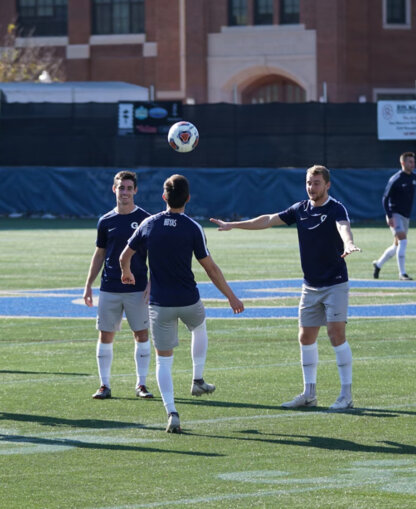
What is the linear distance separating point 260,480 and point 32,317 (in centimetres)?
1032

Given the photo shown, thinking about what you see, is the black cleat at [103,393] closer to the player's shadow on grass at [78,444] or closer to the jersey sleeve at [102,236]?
the jersey sleeve at [102,236]

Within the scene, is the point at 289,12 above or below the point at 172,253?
above

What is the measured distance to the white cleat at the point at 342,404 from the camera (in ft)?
36.5

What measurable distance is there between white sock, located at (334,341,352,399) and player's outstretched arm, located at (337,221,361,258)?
845 millimetres

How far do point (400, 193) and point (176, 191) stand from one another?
14.1 meters

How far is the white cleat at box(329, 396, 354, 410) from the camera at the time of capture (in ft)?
36.5

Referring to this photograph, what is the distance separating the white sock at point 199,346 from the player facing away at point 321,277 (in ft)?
2.58

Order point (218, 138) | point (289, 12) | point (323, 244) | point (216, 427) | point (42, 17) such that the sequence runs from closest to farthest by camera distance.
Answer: point (216, 427) < point (323, 244) < point (218, 138) < point (289, 12) < point (42, 17)

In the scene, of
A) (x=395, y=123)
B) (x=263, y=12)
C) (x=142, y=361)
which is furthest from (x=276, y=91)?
(x=142, y=361)

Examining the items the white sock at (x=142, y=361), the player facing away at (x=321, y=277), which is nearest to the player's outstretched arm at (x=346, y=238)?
the player facing away at (x=321, y=277)

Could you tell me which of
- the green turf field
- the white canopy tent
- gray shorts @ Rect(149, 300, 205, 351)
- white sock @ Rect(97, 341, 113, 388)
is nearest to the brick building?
the white canopy tent

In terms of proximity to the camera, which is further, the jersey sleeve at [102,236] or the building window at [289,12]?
the building window at [289,12]

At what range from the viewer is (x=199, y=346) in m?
11.3

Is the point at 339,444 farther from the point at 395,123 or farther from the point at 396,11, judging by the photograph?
the point at 396,11
